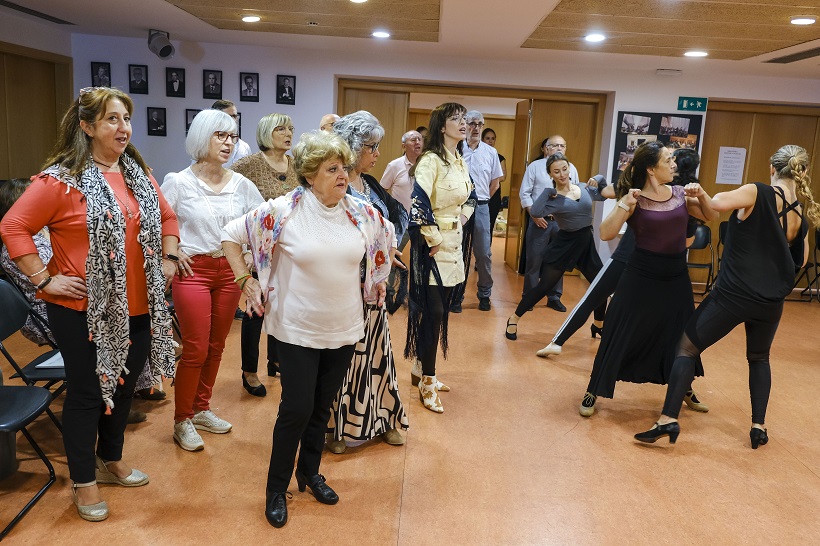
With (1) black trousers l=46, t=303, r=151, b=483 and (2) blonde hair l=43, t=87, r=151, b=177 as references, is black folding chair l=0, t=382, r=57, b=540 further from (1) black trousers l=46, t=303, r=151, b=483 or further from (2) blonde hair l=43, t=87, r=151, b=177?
(2) blonde hair l=43, t=87, r=151, b=177

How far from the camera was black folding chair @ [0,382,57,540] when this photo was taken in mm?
2350

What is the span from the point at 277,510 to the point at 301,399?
469mm

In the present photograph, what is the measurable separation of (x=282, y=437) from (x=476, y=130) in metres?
4.34

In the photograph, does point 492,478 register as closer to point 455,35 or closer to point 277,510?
point 277,510

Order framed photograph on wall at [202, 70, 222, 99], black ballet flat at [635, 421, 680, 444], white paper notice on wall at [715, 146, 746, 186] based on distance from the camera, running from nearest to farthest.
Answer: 1. black ballet flat at [635, 421, 680, 444]
2. framed photograph on wall at [202, 70, 222, 99]
3. white paper notice on wall at [715, 146, 746, 186]

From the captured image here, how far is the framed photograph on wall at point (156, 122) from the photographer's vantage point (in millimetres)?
7184

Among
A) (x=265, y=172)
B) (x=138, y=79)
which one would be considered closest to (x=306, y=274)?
(x=265, y=172)

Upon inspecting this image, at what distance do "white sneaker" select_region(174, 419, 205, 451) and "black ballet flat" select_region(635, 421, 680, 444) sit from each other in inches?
84.1

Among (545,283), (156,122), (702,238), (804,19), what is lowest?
(545,283)

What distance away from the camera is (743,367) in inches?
187

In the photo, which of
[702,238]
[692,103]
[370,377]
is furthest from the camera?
[692,103]

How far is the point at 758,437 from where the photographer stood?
339 centimetres

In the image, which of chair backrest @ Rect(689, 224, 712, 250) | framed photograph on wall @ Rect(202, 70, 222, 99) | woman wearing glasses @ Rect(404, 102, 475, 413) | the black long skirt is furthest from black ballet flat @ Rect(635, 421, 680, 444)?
framed photograph on wall @ Rect(202, 70, 222, 99)

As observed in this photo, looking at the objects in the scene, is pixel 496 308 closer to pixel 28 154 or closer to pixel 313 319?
pixel 313 319
